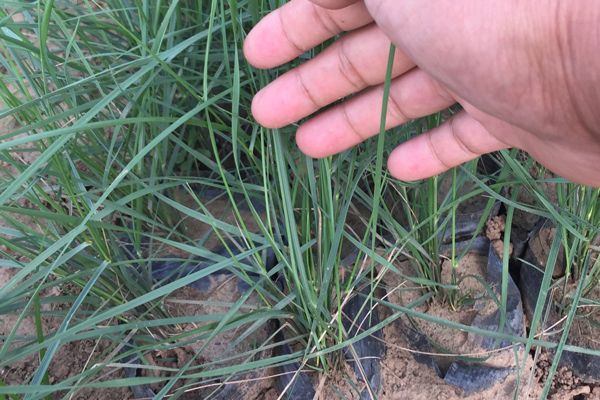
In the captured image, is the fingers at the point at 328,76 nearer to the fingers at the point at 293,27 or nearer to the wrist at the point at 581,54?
the fingers at the point at 293,27

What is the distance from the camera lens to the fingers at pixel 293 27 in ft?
2.45

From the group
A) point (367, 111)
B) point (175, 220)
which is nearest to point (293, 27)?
point (367, 111)

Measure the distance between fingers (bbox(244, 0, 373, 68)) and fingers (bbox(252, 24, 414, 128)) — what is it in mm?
31

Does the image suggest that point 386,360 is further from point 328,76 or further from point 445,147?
point 328,76

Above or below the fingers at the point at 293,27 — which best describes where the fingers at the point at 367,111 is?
below

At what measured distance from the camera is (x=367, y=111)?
2.74ft

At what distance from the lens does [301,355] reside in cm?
78

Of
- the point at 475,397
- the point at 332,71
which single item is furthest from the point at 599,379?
the point at 332,71

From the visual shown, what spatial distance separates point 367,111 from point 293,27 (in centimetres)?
20

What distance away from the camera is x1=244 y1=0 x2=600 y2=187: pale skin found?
2.07 feet

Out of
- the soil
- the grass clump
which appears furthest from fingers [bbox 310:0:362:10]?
the soil

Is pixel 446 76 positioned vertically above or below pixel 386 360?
above

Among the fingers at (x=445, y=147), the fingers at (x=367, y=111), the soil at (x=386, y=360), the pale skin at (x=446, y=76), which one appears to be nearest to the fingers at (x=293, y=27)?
the pale skin at (x=446, y=76)

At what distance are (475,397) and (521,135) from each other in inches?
21.0
